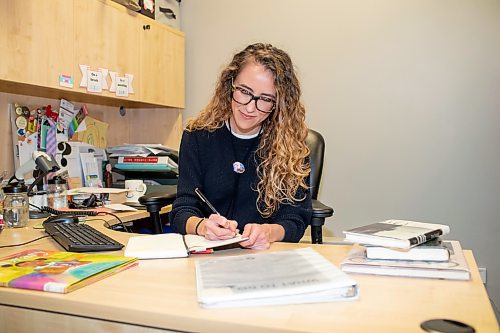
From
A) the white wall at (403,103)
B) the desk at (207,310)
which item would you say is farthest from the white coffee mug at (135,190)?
the desk at (207,310)

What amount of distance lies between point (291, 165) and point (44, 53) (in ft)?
3.61

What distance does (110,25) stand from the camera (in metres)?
2.25

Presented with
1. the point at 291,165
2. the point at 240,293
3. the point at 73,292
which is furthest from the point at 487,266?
the point at 73,292

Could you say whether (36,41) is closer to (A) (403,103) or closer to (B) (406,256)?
(B) (406,256)

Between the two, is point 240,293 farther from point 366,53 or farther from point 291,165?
point 366,53

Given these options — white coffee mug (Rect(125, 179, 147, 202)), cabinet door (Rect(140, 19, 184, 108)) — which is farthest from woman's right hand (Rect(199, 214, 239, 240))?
cabinet door (Rect(140, 19, 184, 108))

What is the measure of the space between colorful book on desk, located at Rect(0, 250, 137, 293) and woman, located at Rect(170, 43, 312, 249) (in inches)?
16.7

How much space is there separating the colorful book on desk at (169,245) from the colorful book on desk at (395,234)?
0.30 meters

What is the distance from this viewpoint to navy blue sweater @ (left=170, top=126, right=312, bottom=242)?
164cm

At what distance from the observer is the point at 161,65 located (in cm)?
267

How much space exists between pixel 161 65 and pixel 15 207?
134 centimetres

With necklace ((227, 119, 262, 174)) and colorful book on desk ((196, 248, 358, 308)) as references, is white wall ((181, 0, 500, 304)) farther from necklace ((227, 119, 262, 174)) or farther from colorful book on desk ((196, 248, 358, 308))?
colorful book on desk ((196, 248, 358, 308))

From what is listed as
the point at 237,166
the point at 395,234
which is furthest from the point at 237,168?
the point at 395,234

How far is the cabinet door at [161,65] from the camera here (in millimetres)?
2527
